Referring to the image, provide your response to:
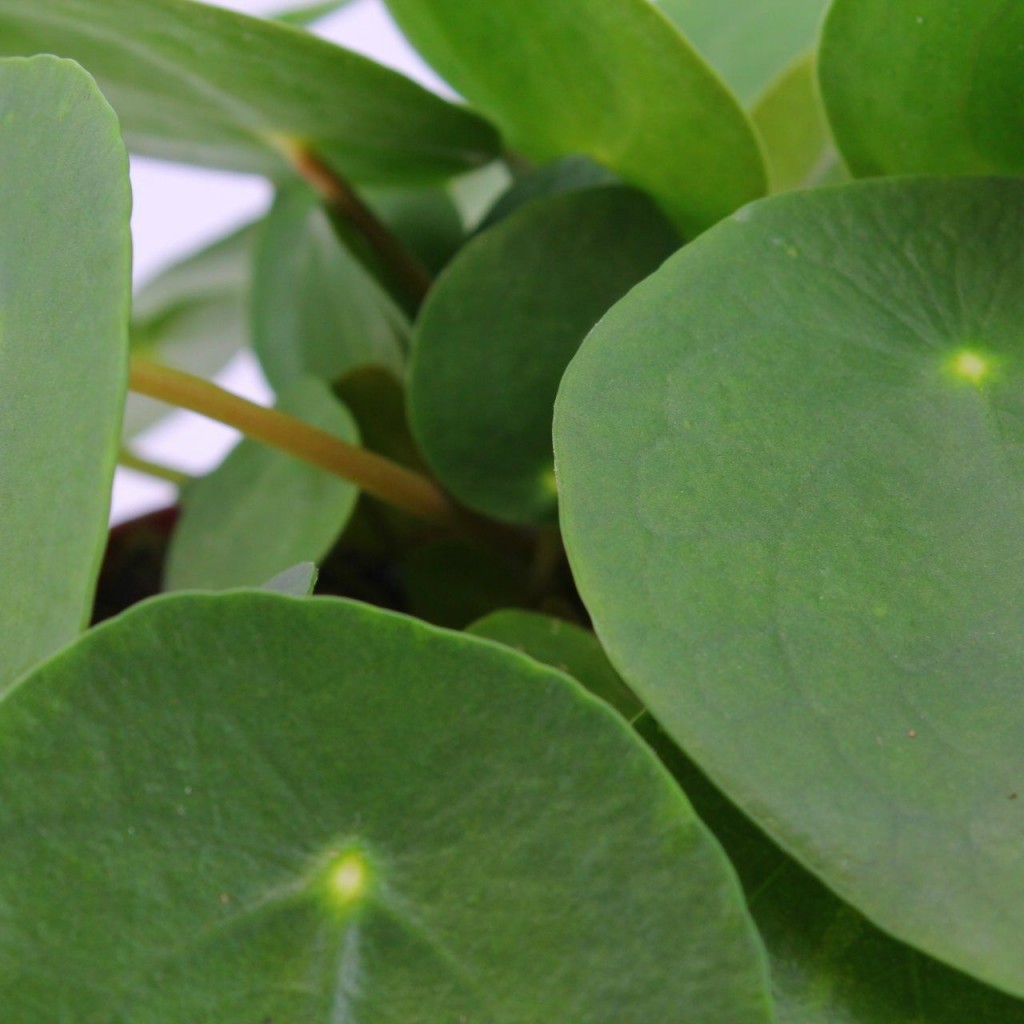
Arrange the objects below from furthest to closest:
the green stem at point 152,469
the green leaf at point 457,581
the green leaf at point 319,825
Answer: the green stem at point 152,469, the green leaf at point 457,581, the green leaf at point 319,825

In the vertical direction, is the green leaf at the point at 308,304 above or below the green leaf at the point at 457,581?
above

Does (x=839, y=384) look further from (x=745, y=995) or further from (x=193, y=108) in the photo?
(x=193, y=108)

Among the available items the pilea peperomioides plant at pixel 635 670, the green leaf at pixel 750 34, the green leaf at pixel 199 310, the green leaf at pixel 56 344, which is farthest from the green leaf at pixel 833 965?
the green leaf at pixel 199 310

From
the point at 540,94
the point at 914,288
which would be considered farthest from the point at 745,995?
the point at 540,94

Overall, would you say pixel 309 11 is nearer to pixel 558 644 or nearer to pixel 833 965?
pixel 558 644

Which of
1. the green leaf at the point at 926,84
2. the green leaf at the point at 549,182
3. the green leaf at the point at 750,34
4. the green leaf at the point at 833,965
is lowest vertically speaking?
the green leaf at the point at 833,965

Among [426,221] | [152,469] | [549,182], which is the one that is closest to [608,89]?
[549,182]

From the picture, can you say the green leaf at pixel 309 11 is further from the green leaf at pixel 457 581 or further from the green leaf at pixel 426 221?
the green leaf at pixel 457 581
